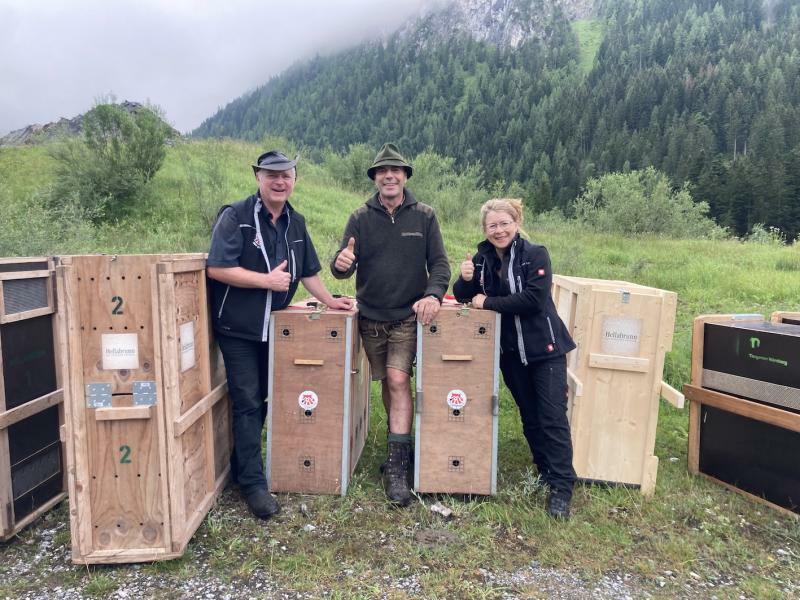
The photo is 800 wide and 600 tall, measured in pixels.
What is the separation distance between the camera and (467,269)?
3.90 m

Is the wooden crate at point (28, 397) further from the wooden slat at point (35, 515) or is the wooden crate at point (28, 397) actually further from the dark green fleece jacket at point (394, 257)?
the dark green fleece jacket at point (394, 257)

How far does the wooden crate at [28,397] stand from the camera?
3234 millimetres

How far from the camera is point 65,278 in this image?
9.33 ft

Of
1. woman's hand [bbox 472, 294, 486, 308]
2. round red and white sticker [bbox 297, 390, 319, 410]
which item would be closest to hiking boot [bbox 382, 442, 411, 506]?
round red and white sticker [bbox 297, 390, 319, 410]

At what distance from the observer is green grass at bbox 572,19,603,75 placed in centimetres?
12825

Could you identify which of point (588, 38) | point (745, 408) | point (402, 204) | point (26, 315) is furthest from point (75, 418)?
point (588, 38)

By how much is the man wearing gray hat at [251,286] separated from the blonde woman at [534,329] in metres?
1.38

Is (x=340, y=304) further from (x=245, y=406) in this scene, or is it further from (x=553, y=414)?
(x=553, y=414)

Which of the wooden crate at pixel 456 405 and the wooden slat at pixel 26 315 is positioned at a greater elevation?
the wooden slat at pixel 26 315

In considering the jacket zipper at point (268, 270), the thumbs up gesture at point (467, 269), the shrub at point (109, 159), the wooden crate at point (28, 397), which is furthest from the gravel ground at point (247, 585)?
the shrub at point (109, 159)

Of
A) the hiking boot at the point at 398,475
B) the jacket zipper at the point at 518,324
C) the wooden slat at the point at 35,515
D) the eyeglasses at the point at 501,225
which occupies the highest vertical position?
the eyeglasses at the point at 501,225

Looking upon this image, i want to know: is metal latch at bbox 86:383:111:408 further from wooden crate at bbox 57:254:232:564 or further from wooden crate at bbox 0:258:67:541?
wooden crate at bbox 0:258:67:541

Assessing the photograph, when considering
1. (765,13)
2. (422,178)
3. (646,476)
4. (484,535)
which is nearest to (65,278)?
(484,535)

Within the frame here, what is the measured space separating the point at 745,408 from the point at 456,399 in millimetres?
2105
